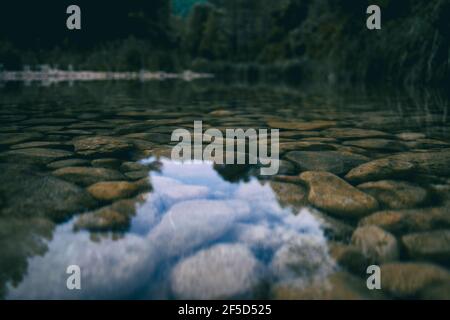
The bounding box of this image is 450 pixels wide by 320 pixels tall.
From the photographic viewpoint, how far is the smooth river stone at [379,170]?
72.5 inches

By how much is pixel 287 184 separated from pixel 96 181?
2.73ft

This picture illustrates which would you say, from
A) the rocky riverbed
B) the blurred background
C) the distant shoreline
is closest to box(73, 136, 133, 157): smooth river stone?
the rocky riverbed

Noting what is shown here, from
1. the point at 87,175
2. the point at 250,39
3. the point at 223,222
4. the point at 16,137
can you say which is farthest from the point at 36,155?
the point at 250,39

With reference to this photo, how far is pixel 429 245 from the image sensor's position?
47.1 inches

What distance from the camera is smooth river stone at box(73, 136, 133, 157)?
231cm

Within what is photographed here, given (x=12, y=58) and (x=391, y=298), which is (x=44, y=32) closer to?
(x=12, y=58)

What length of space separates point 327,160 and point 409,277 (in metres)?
1.17

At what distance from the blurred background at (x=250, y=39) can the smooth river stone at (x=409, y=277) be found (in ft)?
26.7

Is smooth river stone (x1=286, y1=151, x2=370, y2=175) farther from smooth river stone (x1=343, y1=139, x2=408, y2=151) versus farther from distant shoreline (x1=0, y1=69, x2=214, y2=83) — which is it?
distant shoreline (x1=0, y1=69, x2=214, y2=83)

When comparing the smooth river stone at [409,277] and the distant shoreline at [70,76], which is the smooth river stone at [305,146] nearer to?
the smooth river stone at [409,277]

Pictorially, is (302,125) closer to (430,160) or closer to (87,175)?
(430,160)
